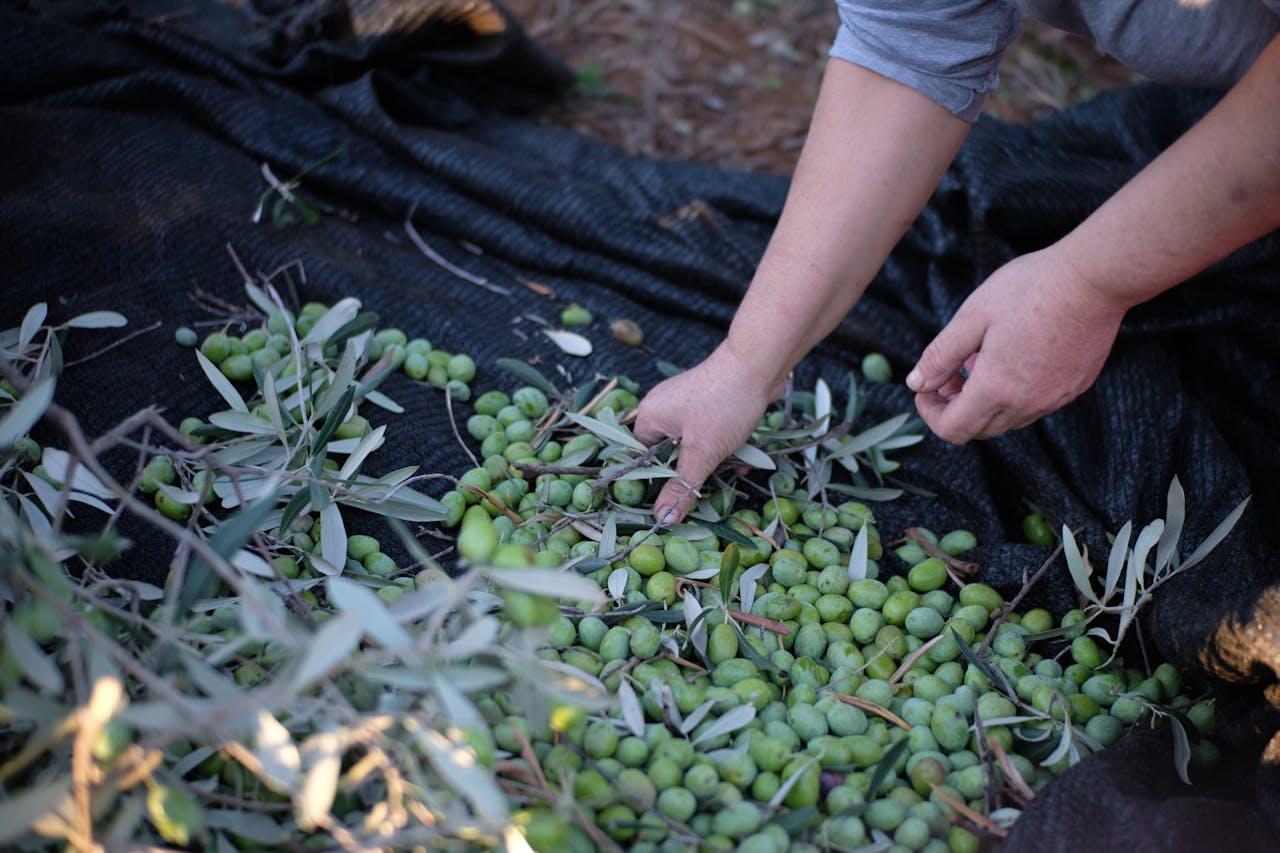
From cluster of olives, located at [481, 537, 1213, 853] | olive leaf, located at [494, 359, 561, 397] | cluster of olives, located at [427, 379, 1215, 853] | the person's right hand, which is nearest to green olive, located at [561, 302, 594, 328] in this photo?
olive leaf, located at [494, 359, 561, 397]

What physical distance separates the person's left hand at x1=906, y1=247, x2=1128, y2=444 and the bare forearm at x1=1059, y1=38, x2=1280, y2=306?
0.03 metres

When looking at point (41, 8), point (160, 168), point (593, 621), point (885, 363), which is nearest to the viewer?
point (593, 621)

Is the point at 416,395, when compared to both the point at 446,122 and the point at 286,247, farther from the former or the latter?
the point at 446,122

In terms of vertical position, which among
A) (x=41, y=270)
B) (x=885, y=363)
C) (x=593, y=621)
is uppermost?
(x=885, y=363)

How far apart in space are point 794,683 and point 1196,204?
2.13 ft

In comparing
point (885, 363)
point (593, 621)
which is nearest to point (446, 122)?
point (885, 363)

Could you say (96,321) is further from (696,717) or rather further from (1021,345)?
(1021,345)

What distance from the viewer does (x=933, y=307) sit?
1.80 meters

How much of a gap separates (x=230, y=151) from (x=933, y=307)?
4.16 feet

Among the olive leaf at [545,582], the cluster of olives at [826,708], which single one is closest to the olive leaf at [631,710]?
the cluster of olives at [826,708]

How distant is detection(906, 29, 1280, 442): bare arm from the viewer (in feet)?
3.27

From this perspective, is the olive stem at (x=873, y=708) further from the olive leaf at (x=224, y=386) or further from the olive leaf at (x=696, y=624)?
the olive leaf at (x=224, y=386)

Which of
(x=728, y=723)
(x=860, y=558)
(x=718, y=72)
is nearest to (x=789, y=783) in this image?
(x=728, y=723)

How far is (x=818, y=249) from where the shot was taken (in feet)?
4.41
